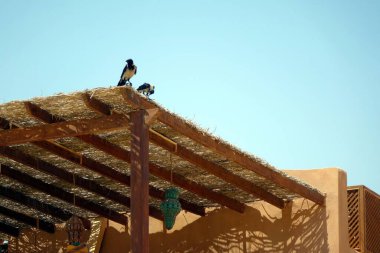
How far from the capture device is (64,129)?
9.79 meters

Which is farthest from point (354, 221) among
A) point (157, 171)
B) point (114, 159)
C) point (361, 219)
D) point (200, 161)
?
point (114, 159)

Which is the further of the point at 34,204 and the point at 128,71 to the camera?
the point at 34,204

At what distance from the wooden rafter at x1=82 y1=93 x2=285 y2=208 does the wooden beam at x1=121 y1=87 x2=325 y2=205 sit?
16.7 inches

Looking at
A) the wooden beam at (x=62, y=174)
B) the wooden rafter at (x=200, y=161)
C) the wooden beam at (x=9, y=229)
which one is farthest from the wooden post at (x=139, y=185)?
the wooden beam at (x=9, y=229)

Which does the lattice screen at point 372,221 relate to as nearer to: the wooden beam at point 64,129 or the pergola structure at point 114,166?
the pergola structure at point 114,166

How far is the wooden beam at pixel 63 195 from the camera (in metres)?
12.2

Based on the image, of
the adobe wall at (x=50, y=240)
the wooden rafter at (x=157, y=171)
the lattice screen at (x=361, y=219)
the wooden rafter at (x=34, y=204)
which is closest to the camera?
the wooden rafter at (x=157, y=171)

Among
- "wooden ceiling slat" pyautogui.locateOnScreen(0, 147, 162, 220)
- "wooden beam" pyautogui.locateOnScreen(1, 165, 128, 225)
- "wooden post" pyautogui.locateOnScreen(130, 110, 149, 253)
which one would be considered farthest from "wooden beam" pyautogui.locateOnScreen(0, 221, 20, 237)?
"wooden post" pyautogui.locateOnScreen(130, 110, 149, 253)

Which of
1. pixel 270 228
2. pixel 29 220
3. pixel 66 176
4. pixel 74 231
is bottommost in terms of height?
pixel 74 231

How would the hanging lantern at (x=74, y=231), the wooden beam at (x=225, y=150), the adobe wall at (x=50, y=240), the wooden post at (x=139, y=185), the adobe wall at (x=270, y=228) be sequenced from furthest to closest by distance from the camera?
the adobe wall at (x=50, y=240), the adobe wall at (x=270, y=228), the hanging lantern at (x=74, y=231), the wooden beam at (x=225, y=150), the wooden post at (x=139, y=185)

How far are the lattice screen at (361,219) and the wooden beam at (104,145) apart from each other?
2.37 metres

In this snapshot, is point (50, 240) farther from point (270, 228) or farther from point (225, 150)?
point (225, 150)

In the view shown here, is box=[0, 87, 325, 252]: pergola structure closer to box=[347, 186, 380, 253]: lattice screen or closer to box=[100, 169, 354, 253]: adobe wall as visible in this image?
box=[100, 169, 354, 253]: adobe wall

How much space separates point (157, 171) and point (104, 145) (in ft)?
3.97
